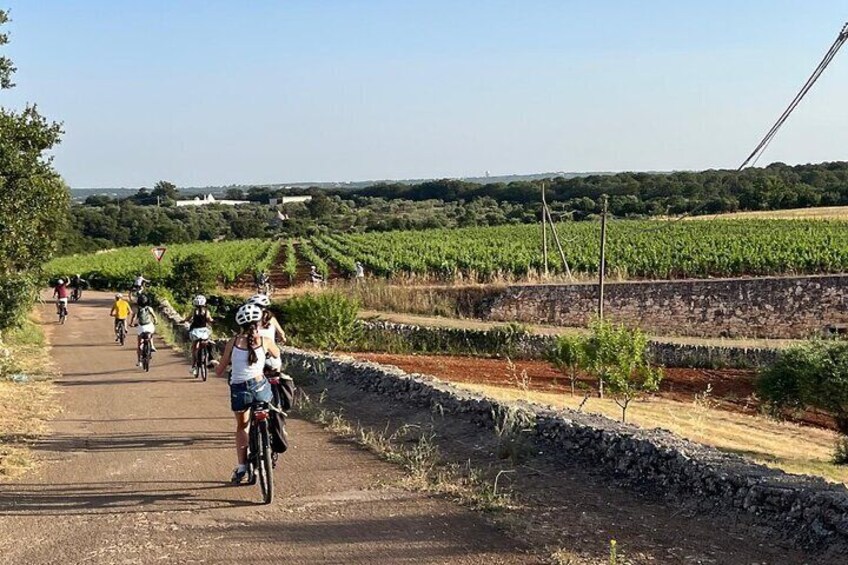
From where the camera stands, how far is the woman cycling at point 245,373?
768 cm

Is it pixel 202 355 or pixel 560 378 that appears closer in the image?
pixel 202 355

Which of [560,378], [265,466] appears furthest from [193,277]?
[265,466]

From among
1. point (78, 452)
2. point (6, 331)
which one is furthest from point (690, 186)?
point (78, 452)

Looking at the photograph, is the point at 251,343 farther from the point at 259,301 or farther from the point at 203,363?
the point at 203,363

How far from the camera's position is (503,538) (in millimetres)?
6285

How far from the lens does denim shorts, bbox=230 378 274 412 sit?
7621 mm

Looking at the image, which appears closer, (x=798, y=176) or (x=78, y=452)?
(x=78, y=452)

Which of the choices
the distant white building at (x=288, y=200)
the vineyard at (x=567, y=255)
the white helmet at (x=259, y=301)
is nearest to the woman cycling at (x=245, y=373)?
the white helmet at (x=259, y=301)

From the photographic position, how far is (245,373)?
774cm

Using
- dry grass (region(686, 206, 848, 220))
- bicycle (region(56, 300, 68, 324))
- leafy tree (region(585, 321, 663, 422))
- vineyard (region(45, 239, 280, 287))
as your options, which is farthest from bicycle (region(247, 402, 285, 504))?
dry grass (region(686, 206, 848, 220))

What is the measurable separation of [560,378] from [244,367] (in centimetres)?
1856

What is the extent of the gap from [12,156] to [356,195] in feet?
508

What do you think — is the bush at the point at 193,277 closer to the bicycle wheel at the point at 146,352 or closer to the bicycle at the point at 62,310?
the bicycle at the point at 62,310

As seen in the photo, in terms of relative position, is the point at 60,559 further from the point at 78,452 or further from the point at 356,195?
the point at 356,195
